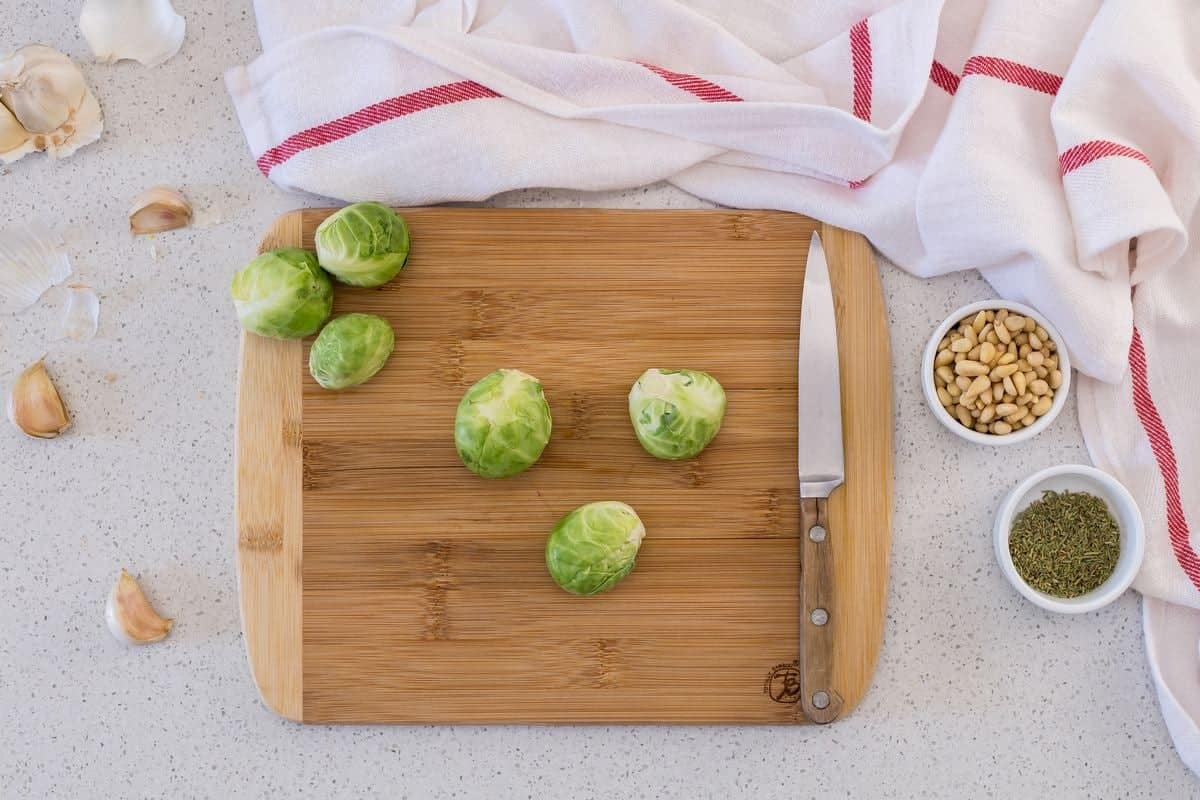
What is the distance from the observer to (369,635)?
1378mm

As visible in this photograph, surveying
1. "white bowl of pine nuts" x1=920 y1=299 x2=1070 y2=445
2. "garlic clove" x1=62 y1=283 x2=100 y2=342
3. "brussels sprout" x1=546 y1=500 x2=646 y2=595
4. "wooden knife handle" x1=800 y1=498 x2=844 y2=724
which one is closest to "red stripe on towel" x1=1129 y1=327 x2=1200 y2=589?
"white bowl of pine nuts" x1=920 y1=299 x2=1070 y2=445

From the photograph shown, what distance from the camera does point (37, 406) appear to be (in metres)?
1.41

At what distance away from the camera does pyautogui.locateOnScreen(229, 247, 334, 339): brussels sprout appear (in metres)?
1.30

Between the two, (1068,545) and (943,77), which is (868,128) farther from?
(1068,545)

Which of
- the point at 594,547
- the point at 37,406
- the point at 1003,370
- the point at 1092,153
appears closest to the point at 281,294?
the point at 37,406

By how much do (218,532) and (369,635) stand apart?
0.94ft

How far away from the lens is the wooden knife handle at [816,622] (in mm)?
1349

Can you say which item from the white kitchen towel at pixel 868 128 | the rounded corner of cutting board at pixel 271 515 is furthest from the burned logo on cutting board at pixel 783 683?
the rounded corner of cutting board at pixel 271 515

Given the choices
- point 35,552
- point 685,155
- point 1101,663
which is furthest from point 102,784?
point 1101,663

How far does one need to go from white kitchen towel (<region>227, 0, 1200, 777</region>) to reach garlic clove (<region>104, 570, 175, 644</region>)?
650 millimetres

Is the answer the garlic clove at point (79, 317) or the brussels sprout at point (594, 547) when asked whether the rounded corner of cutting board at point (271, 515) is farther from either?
the brussels sprout at point (594, 547)

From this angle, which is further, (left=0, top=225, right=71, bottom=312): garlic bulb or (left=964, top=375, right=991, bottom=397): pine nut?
(left=0, top=225, right=71, bottom=312): garlic bulb

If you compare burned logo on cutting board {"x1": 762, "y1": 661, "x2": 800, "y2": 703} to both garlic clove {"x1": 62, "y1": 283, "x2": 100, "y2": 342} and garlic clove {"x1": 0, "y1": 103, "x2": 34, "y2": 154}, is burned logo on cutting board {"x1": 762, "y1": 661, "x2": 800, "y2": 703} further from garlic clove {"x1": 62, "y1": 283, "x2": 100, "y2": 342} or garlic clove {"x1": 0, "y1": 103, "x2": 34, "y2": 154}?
garlic clove {"x1": 0, "y1": 103, "x2": 34, "y2": 154}

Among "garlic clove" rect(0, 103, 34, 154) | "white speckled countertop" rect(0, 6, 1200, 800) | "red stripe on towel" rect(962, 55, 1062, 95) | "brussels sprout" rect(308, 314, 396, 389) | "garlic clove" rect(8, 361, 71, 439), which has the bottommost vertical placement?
"white speckled countertop" rect(0, 6, 1200, 800)
